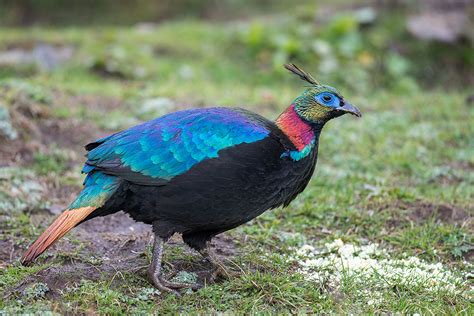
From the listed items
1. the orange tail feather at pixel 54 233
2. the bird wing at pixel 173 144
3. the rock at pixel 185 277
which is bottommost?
the rock at pixel 185 277

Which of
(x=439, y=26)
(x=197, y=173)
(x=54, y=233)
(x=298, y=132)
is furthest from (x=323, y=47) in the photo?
(x=54, y=233)

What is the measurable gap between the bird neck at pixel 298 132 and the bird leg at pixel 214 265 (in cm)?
80

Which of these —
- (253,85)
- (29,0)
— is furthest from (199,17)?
(253,85)

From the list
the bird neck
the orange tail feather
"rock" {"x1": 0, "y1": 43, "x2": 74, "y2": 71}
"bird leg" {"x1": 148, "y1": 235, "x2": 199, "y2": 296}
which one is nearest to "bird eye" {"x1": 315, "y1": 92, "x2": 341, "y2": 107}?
the bird neck

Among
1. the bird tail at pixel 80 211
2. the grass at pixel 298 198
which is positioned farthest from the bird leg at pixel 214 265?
the bird tail at pixel 80 211

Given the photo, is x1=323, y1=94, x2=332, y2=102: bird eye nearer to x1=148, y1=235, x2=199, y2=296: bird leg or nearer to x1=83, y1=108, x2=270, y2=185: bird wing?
x1=83, y1=108, x2=270, y2=185: bird wing

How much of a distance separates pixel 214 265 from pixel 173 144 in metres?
0.81

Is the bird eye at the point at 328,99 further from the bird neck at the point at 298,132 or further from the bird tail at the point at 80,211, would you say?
the bird tail at the point at 80,211

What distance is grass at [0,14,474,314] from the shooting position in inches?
159

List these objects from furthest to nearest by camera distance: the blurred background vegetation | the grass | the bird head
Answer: the blurred background vegetation
the bird head
the grass

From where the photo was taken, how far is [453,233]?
509 cm

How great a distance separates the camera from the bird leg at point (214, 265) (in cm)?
431

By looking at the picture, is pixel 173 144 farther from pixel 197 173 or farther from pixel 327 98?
pixel 327 98

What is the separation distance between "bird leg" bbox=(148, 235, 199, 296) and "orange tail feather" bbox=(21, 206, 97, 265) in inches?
17.8
